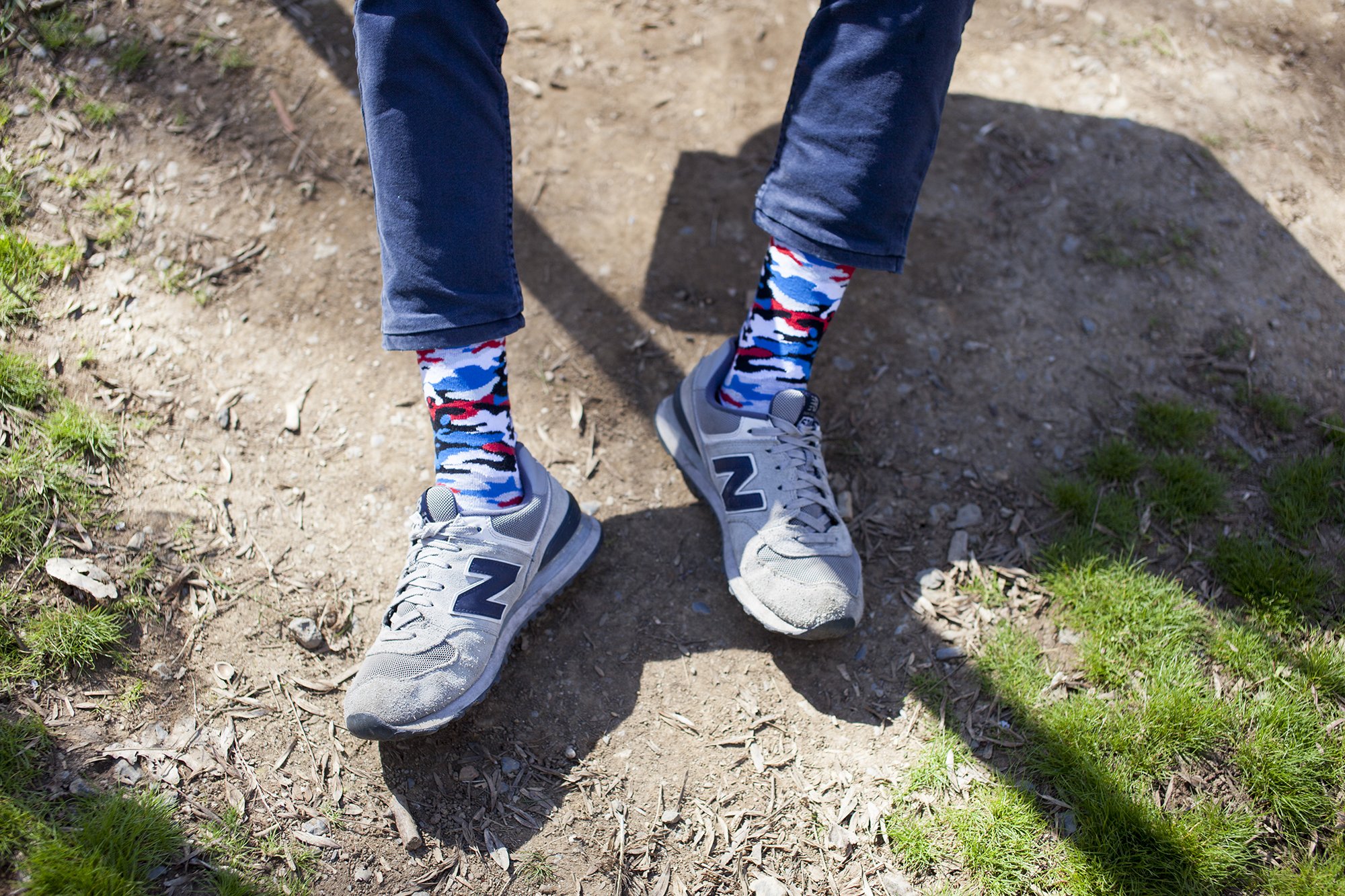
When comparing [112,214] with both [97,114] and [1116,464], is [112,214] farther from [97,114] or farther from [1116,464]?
[1116,464]

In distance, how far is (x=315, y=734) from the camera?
1818mm

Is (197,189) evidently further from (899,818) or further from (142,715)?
(899,818)

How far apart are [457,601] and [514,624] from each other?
0.16 metres

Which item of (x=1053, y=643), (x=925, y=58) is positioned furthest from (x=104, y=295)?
(x=1053, y=643)

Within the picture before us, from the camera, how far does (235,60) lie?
2762 mm

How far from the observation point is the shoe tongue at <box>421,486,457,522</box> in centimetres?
184

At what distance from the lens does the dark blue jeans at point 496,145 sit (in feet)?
4.97

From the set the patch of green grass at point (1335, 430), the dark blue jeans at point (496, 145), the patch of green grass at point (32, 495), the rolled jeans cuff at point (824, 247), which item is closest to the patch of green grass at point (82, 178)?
the patch of green grass at point (32, 495)

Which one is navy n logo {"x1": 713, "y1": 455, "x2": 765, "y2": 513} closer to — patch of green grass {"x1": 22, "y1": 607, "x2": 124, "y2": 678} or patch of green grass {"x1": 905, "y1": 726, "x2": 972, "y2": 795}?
patch of green grass {"x1": 905, "y1": 726, "x2": 972, "y2": 795}

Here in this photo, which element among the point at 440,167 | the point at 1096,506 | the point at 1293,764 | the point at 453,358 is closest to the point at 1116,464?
the point at 1096,506

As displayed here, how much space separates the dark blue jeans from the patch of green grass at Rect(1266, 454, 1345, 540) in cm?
135

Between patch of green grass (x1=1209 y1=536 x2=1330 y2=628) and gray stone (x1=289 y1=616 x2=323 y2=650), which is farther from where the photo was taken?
patch of green grass (x1=1209 y1=536 x2=1330 y2=628)

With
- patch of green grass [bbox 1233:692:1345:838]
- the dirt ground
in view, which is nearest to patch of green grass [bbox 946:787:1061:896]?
the dirt ground

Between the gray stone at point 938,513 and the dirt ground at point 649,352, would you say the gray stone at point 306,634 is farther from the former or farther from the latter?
→ the gray stone at point 938,513
